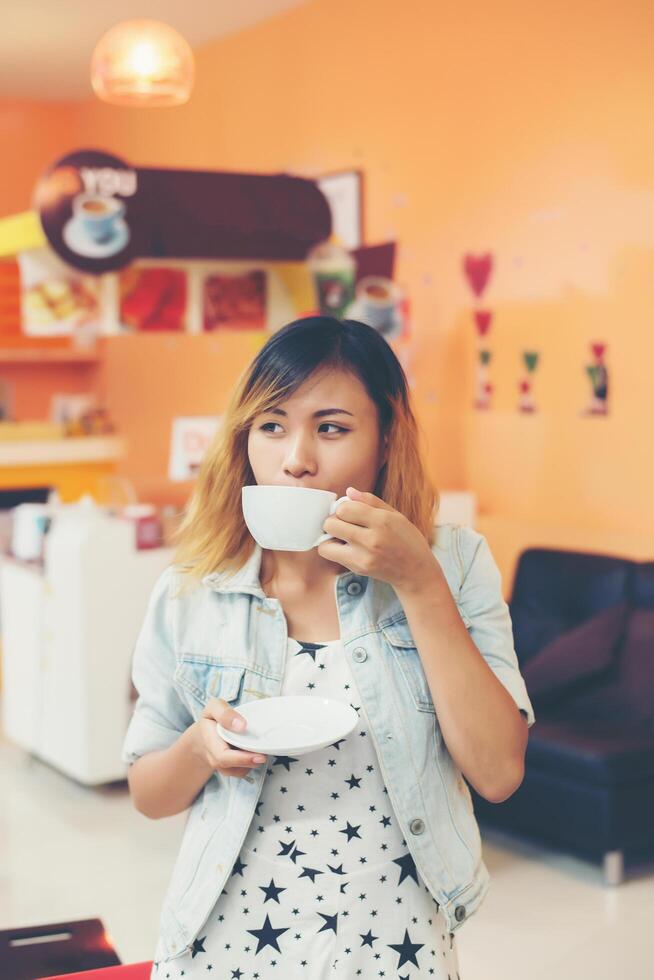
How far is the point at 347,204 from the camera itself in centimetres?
552

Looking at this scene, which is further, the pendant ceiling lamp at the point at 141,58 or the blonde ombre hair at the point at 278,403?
the pendant ceiling lamp at the point at 141,58

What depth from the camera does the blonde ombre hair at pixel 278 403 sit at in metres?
1.24

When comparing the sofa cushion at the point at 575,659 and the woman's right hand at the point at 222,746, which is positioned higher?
the woman's right hand at the point at 222,746

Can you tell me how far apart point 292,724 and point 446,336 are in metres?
3.97

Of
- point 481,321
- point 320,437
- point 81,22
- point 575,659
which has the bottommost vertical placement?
point 575,659

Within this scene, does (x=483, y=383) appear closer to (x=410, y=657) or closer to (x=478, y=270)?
(x=478, y=270)

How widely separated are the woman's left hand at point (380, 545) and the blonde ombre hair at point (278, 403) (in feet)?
0.41

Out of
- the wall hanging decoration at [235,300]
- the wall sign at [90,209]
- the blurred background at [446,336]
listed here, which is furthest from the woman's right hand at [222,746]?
the wall hanging decoration at [235,300]

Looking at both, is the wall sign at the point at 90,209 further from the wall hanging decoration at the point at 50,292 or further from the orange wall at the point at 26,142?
the orange wall at the point at 26,142

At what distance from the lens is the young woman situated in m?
1.17

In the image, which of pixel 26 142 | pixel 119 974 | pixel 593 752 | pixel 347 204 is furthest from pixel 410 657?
pixel 26 142

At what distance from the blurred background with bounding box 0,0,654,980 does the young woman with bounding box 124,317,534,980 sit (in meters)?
1.83

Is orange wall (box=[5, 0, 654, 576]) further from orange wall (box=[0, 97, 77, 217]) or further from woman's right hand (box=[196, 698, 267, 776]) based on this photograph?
woman's right hand (box=[196, 698, 267, 776])

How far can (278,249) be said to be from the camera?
4.77 metres
